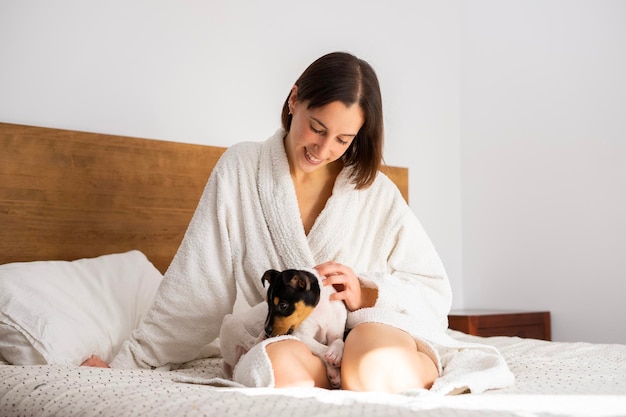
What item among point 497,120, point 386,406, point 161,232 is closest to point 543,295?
point 497,120

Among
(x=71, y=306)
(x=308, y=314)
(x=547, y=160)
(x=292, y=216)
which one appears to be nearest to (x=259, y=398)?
(x=308, y=314)

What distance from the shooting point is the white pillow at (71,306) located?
183 cm

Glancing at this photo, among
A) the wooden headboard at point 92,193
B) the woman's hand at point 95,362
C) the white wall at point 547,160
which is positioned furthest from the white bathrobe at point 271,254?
the white wall at point 547,160

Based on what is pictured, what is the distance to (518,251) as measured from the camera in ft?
11.6

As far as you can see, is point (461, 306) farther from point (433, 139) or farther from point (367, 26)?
point (367, 26)

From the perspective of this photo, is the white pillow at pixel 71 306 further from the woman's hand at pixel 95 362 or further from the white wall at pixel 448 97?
the white wall at pixel 448 97

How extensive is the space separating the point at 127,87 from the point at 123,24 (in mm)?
222

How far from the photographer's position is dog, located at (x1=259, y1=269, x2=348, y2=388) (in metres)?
1.50

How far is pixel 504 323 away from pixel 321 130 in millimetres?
1741

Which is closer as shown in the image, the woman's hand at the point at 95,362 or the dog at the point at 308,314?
the dog at the point at 308,314

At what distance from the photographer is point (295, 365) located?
145 centimetres

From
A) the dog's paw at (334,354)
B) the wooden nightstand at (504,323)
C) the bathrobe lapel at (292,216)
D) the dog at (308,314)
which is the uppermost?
the bathrobe lapel at (292,216)

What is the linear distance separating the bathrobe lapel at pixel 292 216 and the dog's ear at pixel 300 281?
302 mm

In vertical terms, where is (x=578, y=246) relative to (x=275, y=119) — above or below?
below
